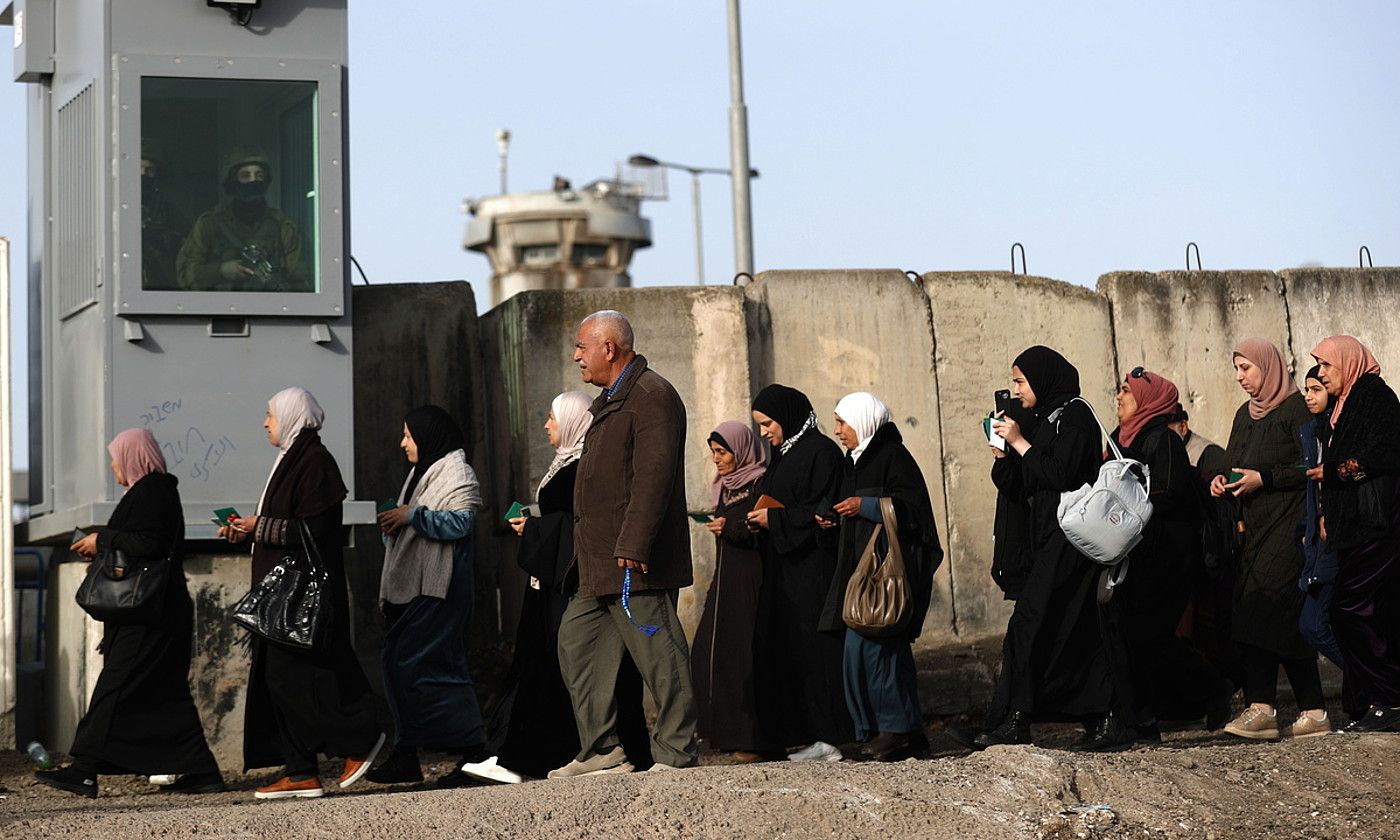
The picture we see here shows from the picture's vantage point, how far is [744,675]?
25.6 feet

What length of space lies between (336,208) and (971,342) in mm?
3205

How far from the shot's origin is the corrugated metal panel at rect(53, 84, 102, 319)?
27.2ft

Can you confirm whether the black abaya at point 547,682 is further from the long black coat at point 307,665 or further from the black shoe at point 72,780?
the black shoe at point 72,780

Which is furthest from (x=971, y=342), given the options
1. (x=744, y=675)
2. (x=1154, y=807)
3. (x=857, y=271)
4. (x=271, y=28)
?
(x=1154, y=807)

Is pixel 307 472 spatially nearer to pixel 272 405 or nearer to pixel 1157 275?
pixel 272 405

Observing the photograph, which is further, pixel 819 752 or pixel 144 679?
pixel 819 752

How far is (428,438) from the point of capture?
793 centimetres

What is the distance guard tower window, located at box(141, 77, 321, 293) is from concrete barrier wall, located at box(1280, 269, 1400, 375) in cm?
496

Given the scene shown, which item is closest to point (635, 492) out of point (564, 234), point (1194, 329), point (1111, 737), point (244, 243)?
point (1111, 737)

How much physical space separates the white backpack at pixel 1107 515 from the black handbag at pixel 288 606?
8.64ft

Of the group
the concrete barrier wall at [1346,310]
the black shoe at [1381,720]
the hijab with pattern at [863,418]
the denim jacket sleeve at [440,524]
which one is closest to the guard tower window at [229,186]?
the denim jacket sleeve at [440,524]

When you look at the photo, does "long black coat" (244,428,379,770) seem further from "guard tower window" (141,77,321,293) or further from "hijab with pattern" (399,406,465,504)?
"guard tower window" (141,77,321,293)

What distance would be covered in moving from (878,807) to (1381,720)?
2.50 meters

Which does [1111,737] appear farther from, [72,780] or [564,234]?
[564,234]
